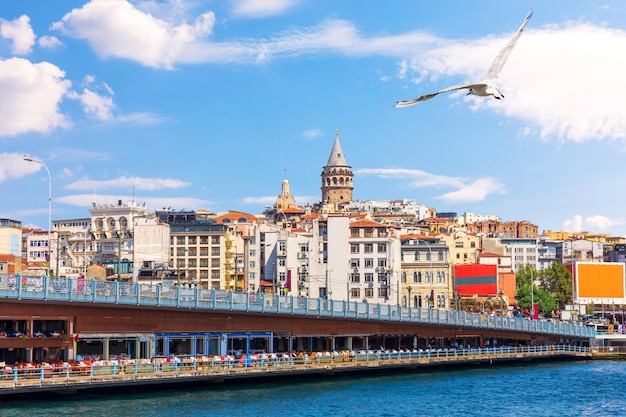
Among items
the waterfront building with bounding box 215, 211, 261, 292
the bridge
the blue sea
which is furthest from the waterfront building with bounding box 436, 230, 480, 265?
the blue sea

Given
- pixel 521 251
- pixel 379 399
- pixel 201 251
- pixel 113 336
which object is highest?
pixel 521 251

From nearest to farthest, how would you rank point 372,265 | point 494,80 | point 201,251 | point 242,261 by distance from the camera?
point 494,80, point 372,265, point 201,251, point 242,261

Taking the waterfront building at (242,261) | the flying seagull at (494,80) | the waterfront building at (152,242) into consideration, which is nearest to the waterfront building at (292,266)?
the waterfront building at (242,261)

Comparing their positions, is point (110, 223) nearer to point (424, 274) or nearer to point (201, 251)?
point (201, 251)

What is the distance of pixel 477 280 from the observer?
13400 cm

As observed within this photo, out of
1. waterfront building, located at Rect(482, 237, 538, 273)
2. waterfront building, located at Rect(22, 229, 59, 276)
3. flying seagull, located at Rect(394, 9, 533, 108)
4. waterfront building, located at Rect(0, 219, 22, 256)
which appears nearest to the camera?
flying seagull, located at Rect(394, 9, 533, 108)

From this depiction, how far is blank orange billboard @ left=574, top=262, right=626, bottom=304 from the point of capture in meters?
138

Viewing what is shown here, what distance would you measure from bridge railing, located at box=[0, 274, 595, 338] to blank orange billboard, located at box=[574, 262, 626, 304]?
4498 cm

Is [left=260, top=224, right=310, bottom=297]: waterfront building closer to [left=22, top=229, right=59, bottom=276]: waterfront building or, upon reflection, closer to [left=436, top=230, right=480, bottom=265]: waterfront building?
[left=436, top=230, right=480, bottom=265]: waterfront building

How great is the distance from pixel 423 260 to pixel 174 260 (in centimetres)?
3292

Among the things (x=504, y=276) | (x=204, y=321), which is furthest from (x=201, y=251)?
(x=204, y=321)

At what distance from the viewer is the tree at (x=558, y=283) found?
148750mm

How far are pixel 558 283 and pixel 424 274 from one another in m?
31.6

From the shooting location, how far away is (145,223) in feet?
436
